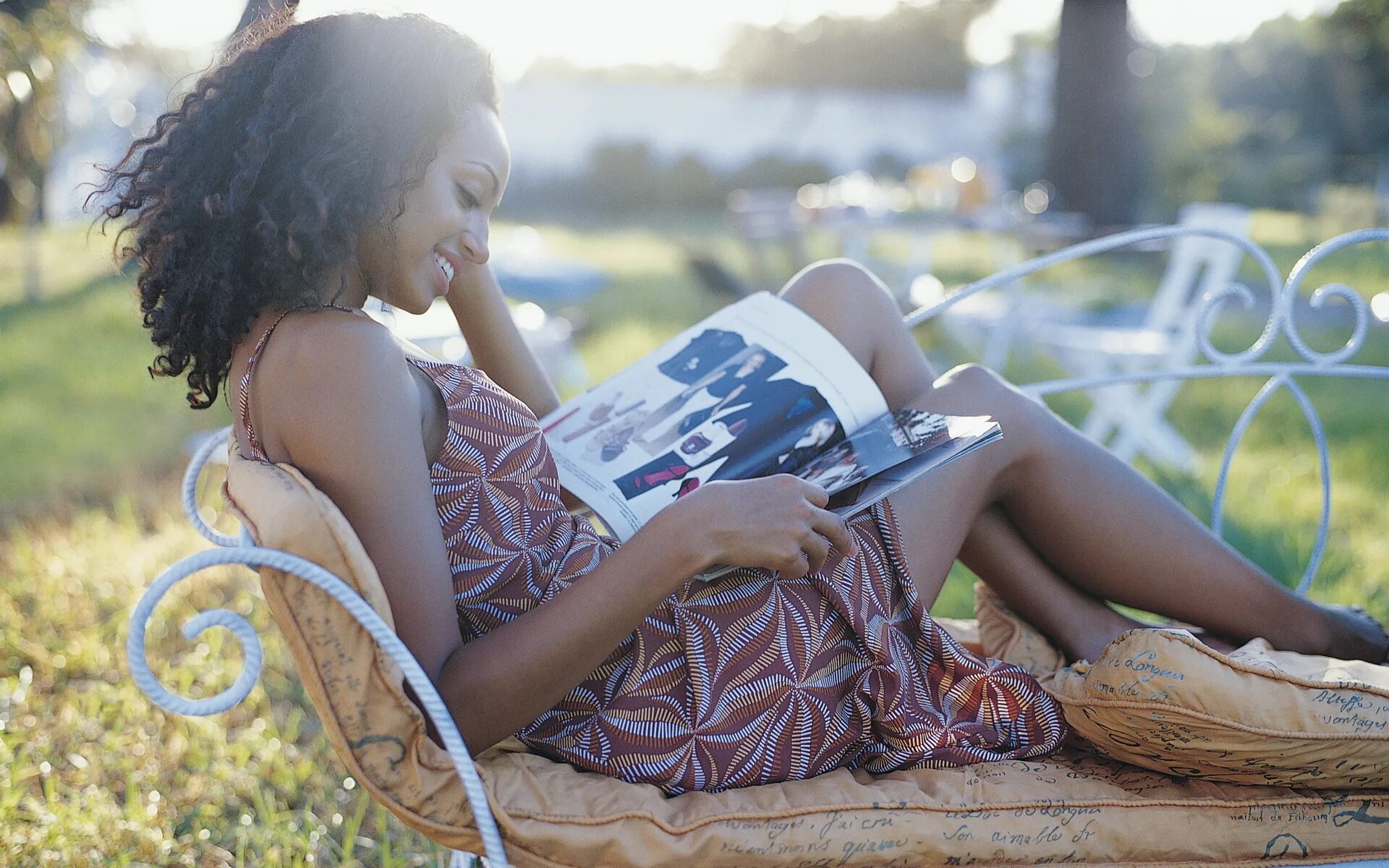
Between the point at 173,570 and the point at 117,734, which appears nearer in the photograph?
the point at 173,570

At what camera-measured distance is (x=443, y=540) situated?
128 cm

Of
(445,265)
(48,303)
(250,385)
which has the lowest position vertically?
(48,303)

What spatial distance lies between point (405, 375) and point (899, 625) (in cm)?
73

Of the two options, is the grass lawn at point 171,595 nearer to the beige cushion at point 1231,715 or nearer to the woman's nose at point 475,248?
the woman's nose at point 475,248

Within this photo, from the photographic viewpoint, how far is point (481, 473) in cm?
138

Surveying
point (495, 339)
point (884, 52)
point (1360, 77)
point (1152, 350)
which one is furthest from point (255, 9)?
point (884, 52)

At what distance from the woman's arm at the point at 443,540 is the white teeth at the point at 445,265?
0.18 meters

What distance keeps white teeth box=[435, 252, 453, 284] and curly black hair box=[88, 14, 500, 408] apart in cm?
8

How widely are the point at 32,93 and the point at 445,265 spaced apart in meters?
4.86

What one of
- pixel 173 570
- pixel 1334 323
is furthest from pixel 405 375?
pixel 1334 323

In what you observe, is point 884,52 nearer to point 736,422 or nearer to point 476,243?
point 736,422

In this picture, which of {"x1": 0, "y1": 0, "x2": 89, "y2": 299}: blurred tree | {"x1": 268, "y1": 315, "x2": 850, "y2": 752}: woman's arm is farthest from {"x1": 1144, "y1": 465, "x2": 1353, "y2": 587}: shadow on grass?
{"x1": 0, "y1": 0, "x2": 89, "y2": 299}: blurred tree

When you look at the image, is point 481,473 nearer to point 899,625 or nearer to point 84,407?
point 899,625

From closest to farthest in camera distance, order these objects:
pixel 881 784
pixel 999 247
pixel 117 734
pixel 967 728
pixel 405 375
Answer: pixel 405 375 < pixel 881 784 < pixel 967 728 < pixel 117 734 < pixel 999 247
